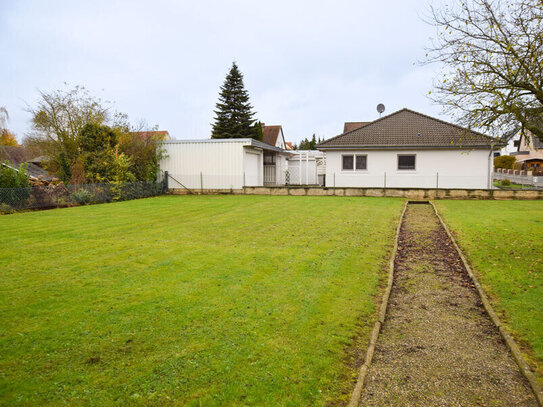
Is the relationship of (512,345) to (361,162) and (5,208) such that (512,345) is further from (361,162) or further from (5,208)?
(361,162)

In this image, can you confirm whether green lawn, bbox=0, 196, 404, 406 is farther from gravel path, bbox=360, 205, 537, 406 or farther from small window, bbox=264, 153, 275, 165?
small window, bbox=264, 153, 275, 165

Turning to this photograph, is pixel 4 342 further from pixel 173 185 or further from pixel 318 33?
pixel 173 185

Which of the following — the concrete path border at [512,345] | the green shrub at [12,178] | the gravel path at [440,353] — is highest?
the green shrub at [12,178]

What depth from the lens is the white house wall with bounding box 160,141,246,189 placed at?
76.3 ft

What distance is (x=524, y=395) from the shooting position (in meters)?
3.12

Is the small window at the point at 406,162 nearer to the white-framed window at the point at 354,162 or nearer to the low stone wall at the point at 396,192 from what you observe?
the white-framed window at the point at 354,162

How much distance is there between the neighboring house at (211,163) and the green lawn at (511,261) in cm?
1315

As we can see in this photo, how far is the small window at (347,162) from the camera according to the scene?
78.5 feet

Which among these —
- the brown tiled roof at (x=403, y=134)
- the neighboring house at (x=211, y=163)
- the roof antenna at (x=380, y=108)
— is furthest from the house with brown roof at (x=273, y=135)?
the brown tiled roof at (x=403, y=134)

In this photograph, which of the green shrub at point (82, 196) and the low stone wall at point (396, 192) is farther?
the low stone wall at point (396, 192)

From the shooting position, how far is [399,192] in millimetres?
20781

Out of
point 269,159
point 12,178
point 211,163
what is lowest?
point 12,178

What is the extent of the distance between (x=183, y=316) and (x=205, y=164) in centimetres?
2022

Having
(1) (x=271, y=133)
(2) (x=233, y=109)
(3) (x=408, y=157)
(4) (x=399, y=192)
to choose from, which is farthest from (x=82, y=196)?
(1) (x=271, y=133)
